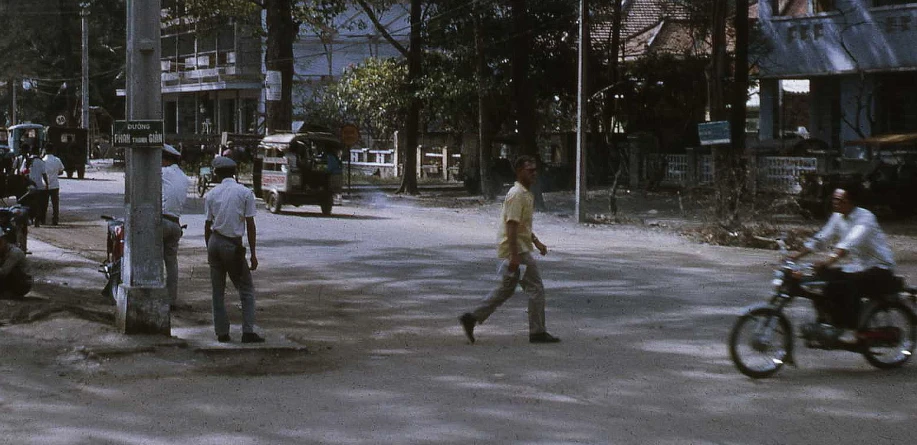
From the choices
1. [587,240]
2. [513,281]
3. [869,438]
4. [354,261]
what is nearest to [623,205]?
[587,240]

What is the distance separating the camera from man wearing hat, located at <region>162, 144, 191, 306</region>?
12.2m

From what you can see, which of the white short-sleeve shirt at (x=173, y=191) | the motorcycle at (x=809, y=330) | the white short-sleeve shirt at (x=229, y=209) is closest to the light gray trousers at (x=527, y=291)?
the motorcycle at (x=809, y=330)

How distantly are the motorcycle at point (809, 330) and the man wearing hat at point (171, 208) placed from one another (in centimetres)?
604

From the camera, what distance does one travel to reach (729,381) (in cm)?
915

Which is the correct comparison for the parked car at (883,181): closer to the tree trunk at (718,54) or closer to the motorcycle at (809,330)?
the tree trunk at (718,54)

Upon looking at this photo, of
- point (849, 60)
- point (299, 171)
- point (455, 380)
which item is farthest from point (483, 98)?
point (455, 380)

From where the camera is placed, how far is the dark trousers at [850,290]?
920 centimetres

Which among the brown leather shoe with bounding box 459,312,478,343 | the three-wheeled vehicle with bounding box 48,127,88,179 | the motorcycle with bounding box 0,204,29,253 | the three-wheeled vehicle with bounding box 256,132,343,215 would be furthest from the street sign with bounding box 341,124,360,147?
the brown leather shoe with bounding box 459,312,478,343

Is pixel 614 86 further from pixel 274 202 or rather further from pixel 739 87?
pixel 274 202

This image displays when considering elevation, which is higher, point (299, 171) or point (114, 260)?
point (299, 171)

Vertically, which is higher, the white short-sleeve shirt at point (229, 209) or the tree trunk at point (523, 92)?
the tree trunk at point (523, 92)

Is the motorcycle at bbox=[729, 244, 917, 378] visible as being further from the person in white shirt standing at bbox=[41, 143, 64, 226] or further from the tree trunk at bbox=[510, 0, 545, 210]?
the tree trunk at bbox=[510, 0, 545, 210]

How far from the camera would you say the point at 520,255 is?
35.1ft

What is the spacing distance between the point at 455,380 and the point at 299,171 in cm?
1960
